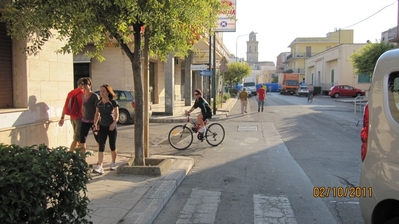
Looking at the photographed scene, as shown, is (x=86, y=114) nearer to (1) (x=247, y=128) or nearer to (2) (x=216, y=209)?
(2) (x=216, y=209)

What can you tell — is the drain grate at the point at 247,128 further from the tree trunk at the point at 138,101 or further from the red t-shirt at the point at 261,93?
the tree trunk at the point at 138,101

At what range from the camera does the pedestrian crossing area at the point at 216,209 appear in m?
4.68

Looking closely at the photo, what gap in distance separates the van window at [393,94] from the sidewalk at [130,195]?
10.0 ft

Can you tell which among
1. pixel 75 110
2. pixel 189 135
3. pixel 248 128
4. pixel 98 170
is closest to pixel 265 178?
pixel 98 170

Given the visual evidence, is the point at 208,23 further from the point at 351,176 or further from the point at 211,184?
the point at 351,176

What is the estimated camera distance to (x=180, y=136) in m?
10.0

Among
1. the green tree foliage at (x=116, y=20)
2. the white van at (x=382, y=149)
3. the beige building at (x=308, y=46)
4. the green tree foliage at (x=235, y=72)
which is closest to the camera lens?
the white van at (x=382, y=149)

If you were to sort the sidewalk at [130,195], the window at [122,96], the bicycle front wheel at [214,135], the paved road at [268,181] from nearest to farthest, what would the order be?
the sidewalk at [130,195] → the paved road at [268,181] → the bicycle front wheel at [214,135] → the window at [122,96]

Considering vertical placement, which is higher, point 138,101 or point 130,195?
Result: point 138,101

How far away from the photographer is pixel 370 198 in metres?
3.21

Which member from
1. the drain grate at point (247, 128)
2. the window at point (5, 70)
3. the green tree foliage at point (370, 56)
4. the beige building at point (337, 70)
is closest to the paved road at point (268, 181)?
the drain grate at point (247, 128)

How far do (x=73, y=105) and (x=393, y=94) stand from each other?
6.17 metres

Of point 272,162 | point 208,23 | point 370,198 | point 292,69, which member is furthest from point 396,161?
point 292,69

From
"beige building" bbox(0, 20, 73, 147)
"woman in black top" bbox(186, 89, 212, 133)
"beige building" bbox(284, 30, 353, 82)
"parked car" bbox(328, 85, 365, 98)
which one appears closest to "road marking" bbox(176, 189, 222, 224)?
"beige building" bbox(0, 20, 73, 147)
